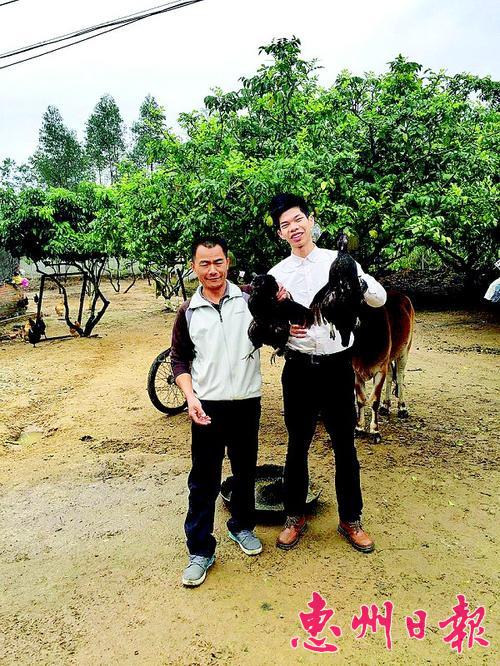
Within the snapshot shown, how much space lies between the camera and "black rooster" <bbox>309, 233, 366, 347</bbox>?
2.40 m

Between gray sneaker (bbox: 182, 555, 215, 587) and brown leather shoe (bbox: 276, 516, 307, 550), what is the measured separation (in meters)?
0.47

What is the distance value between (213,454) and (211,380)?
45 cm

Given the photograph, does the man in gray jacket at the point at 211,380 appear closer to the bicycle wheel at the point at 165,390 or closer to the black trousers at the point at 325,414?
the black trousers at the point at 325,414

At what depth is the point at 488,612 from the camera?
8.15ft

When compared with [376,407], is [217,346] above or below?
above

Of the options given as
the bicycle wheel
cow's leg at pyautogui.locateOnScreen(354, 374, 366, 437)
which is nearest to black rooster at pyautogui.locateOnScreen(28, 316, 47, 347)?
the bicycle wheel

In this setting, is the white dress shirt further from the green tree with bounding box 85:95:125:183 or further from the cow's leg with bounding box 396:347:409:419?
the green tree with bounding box 85:95:125:183

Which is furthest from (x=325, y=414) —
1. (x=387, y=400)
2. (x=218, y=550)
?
(x=387, y=400)

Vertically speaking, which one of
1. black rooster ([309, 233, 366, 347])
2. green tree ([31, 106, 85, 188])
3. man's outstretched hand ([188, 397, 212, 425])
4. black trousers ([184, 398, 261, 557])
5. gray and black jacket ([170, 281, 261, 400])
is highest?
green tree ([31, 106, 85, 188])

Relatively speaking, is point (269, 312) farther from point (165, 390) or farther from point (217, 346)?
point (165, 390)

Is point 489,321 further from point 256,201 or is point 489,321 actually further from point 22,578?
point 22,578

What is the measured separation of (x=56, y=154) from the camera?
30.3m

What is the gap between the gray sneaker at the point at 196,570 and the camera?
2742mm

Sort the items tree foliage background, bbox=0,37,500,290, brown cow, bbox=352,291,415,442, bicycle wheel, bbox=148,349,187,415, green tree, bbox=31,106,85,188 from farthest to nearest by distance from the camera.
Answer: green tree, bbox=31,106,85,188
bicycle wheel, bbox=148,349,187,415
brown cow, bbox=352,291,415,442
tree foliage background, bbox=0,37,500,290
